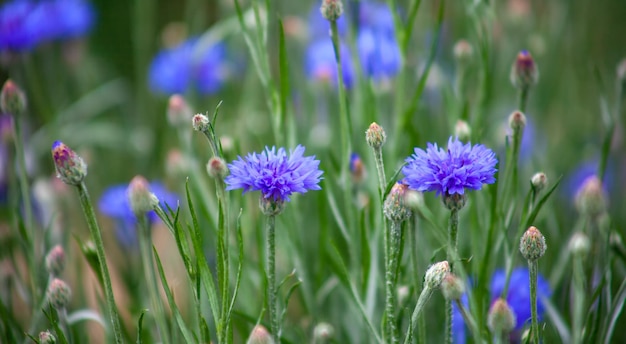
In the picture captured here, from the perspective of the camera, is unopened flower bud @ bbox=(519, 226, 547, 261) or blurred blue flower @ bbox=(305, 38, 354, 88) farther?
blurred blue flower @ bbox=(305, 38, 354, 88)

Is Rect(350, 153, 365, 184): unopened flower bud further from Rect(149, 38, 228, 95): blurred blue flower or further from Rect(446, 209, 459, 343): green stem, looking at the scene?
Rect(149, 38, 228, 95): blurred blue flower

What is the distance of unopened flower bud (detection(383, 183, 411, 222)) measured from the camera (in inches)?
24.1

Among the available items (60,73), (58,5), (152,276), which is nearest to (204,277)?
(152,276)

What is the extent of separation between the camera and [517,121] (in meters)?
0.75

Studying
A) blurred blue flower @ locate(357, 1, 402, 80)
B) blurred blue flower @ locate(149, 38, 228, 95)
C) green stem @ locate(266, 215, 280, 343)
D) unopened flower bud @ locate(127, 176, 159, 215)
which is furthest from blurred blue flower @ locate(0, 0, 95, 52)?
green stem @ locate(266, 215, 280, 343)

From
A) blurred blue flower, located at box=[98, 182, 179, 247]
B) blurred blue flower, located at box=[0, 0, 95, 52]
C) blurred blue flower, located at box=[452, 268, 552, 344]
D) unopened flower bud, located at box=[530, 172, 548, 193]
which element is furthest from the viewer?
blurred blue flower, located at box=[0, 0, 95, 52]

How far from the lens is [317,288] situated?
3.10ft

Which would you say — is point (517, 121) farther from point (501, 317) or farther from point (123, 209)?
point (123, 209)

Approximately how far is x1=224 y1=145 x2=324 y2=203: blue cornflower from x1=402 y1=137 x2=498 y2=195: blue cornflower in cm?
8

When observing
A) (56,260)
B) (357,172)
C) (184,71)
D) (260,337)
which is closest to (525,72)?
(357,172)

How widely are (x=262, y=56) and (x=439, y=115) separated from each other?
634 millimetres

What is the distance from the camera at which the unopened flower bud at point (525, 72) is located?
830mm

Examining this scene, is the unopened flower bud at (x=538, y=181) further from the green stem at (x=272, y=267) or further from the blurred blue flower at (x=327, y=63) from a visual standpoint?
the blurred blue flower at (x=327, y=63)

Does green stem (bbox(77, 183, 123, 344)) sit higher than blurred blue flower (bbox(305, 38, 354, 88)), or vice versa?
blurred blue flower (bbox(305, 38, 354, 88))
